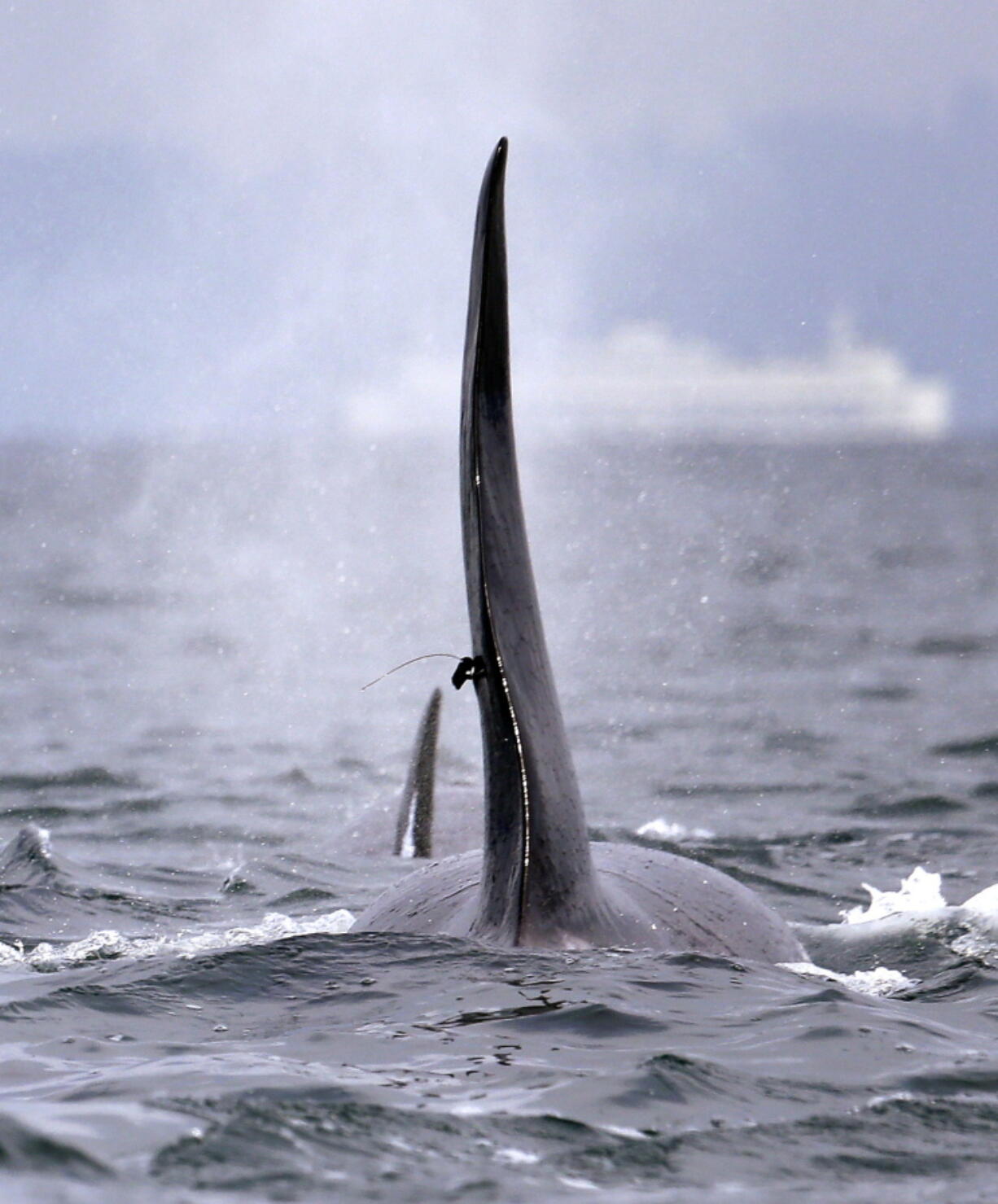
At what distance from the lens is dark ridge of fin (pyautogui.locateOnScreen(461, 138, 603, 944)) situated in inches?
188

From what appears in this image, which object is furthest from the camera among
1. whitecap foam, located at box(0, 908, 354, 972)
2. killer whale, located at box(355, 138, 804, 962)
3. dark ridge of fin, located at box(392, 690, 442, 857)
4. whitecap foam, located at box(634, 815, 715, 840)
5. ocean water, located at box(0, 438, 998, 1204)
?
whitecap foam, located at box(634, 815, 715, 840)

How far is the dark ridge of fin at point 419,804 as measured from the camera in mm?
9070

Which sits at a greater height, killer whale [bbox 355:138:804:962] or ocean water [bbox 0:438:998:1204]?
killer whale [bbox 355:138:804:962]

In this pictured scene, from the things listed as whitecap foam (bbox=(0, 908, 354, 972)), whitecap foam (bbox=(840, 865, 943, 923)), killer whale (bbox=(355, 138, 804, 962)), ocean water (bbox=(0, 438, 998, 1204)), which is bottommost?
whitecap foam (bbox=(840, 865, 943, 923))

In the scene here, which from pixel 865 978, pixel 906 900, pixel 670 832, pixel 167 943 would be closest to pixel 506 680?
pixel 865 978

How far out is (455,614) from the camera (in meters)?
30.2

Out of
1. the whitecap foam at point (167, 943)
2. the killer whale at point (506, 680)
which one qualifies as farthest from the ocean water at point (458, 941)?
the killer whale at point (506, 680)

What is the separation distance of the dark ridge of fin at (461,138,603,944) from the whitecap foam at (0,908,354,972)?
37.3 inches

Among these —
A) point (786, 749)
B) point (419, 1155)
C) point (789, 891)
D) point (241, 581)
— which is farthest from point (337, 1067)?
point (241, 581)

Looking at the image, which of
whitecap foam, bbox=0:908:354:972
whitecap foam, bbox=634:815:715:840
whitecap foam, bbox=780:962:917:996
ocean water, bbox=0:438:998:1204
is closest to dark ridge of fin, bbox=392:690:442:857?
ocean water, bbox=0:438:998:1204

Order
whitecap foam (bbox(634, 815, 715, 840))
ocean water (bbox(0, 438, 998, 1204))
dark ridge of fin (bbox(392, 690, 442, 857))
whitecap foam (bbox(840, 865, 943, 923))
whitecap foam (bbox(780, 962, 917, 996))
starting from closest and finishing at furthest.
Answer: ocean water (bbox(0, 438, 998, 1204)), whitecap foam (bbox(780, 962, 917, 996)), whitecap foam (bbox(840, 865, 943, 923)), dark ridge of fin (bbox(392, 690, 442, 857)), whitecap foam (bbox(634, 815, 715, 840))

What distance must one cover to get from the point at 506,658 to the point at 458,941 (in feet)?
2.82

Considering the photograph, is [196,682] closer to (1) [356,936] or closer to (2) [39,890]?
(2) [39,890]

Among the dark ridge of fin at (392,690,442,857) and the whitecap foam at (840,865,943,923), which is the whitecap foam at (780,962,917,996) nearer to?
the whitecap foam at (840,865,943,923)
